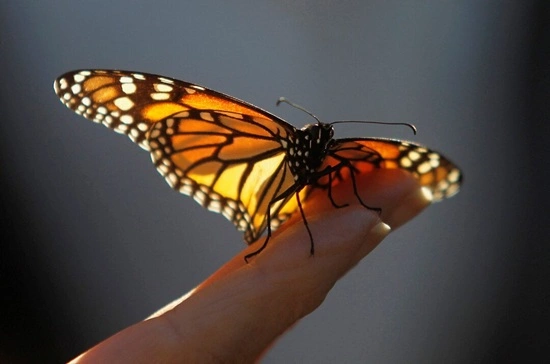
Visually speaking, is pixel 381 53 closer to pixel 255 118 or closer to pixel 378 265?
pixel 378 265

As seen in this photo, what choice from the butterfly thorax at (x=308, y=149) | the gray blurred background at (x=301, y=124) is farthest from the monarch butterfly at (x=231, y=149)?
the gray blurred background at (x=301, y=124)

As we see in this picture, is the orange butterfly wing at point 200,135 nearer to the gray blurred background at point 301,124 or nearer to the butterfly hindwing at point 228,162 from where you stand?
the butterfly hindwing at point 228,162

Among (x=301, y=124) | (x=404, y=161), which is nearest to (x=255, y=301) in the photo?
(x=404, y=161)

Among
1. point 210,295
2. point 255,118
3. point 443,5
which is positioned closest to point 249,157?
point 255,118

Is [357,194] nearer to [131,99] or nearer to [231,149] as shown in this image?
[231,149]

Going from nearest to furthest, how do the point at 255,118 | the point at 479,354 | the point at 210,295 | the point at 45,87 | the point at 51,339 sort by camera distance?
the point at 210,295, the point at 255,118, the point at 45,87, the point at 51,339, the point at 479,354

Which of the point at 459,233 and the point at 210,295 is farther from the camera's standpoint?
the point at 459,233

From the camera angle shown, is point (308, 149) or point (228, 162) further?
point (228, 162)
